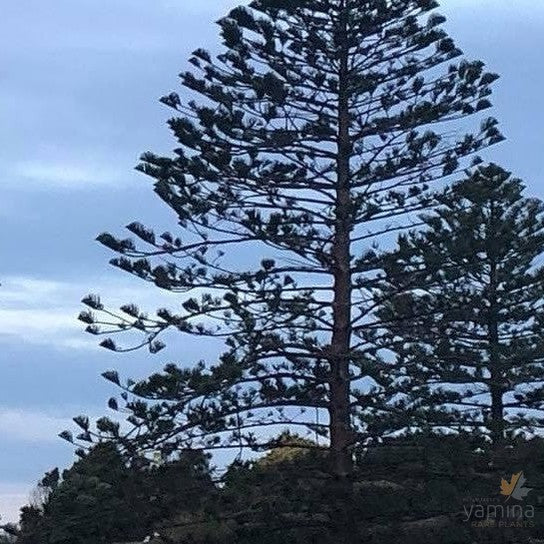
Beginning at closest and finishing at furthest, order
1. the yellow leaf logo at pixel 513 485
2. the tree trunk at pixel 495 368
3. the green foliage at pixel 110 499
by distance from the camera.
A: the green foliage at pixel 110 499 → the yellow leaf logo at pixel 513 485 → the tree trunk at pixel 495 368

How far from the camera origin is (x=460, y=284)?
53.6ft

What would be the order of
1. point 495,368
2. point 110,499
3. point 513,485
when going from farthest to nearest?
1. point 495,368
2. point 110,499
3. point 513,485

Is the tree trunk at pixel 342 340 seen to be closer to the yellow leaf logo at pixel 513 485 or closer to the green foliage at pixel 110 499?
the green foliage at pixel 110 499

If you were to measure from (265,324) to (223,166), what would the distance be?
80.5 inches

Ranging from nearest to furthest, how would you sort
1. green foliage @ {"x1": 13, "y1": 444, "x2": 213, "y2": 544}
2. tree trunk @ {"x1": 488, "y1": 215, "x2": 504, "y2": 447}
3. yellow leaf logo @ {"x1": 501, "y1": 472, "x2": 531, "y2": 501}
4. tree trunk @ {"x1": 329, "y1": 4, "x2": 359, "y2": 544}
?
tree trunk @ {"x1": 329, "y1": 4, "x2": 359, "y2": 544}, green foliage @ {"x1": 13, "y1": 444, "x2": 213, "y2": 544}, yellow leaf logo @ {"x1": 501, "y1": 472, "x2": 531, "y2": 501}, tree trunk @ {"x1": 488, "y1": 215, "x2": 504, "y2": 447}

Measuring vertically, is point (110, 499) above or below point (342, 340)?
below

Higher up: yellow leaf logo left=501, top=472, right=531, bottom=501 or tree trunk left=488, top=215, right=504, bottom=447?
tree trunk left=488, top=215, right=504, bottom=447

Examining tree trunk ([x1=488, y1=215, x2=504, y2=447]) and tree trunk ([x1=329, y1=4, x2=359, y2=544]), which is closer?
tree trunk ([x1=329, y1=4, x2=359, y2=544])

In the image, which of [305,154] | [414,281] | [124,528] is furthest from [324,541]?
[305,154]

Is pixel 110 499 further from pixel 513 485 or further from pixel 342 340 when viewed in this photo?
pixel 513 485

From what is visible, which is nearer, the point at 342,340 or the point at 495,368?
the point at 342,340

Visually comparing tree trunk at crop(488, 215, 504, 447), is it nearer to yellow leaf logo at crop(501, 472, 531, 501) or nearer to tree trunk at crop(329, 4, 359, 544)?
yellow leaf logo at crop(501, 472, 531, 501)

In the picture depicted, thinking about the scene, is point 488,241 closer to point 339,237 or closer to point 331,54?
point 339,237

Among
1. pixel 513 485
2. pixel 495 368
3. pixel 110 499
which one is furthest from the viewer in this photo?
pixel 495 368
